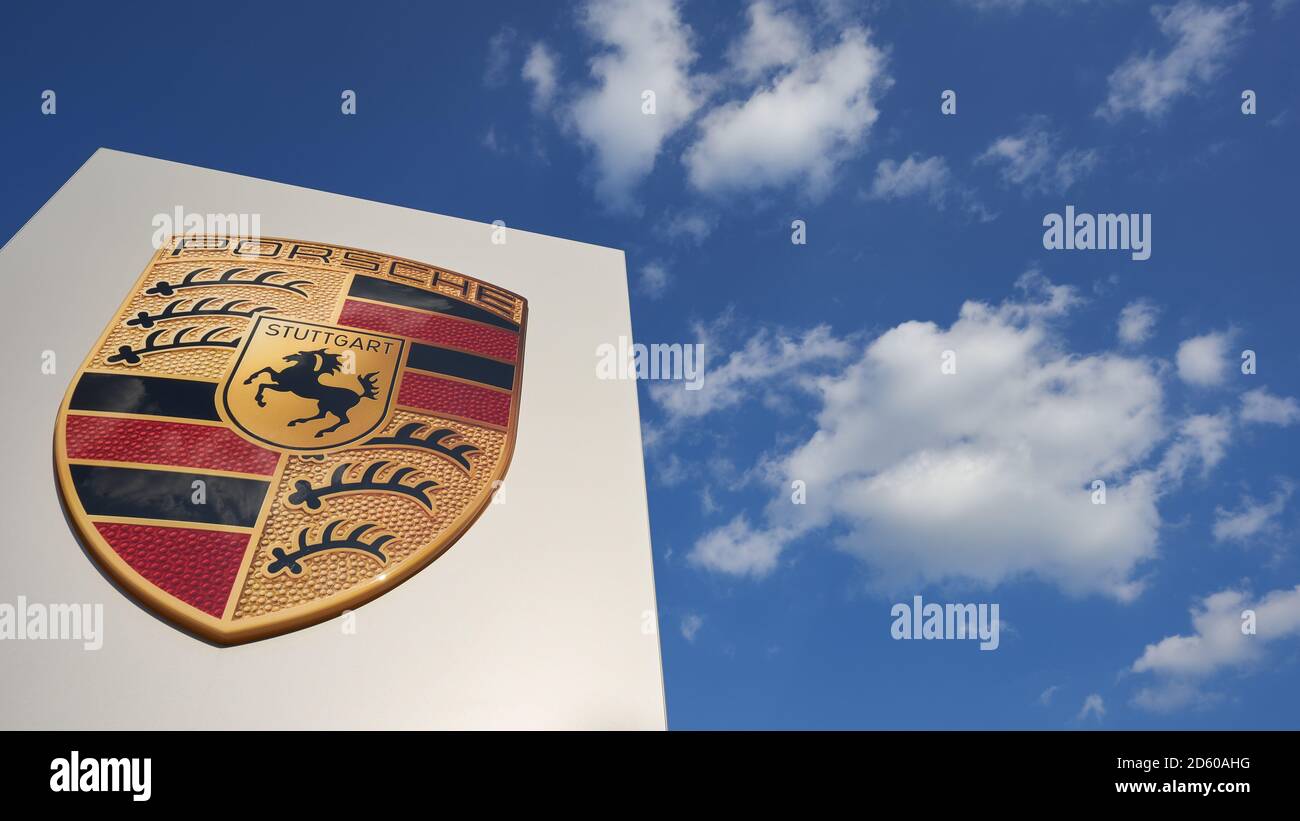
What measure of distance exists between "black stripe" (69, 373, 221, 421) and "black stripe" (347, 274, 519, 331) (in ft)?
4.25

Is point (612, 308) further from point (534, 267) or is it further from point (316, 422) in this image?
point (316, 422)

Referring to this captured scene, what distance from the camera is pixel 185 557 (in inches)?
138

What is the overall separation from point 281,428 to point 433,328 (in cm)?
125

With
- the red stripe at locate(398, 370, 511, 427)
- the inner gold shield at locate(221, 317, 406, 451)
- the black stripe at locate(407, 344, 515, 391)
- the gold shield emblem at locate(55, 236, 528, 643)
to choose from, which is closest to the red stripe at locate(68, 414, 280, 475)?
the gold shield emblem at locate(55, 236, 528, 643)

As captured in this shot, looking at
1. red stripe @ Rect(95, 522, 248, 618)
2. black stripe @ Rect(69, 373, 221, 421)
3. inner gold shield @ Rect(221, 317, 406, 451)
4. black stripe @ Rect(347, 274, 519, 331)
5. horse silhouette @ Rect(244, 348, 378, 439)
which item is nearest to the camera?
red stripe @ Rect(95, 522, 248, 618)

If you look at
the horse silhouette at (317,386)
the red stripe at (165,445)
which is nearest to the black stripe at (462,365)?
the horse silhouette at (317,386)

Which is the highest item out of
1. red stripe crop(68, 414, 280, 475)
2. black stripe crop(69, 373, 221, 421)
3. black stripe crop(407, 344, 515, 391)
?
black stripe crop(407, 344, 515, 391)

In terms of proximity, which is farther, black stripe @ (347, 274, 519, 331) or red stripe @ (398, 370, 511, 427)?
black stripe @ (347, 274, 519, 331)

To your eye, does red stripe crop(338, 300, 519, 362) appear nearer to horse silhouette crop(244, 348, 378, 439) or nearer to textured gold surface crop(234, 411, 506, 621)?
horse silhouette crop(244, 348, 378, 439)

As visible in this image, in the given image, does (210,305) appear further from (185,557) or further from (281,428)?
(185,557)

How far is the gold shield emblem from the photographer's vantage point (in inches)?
139

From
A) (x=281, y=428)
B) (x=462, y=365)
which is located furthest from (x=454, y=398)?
(x=281, y=428)
